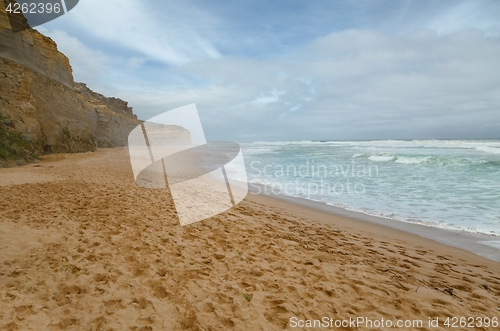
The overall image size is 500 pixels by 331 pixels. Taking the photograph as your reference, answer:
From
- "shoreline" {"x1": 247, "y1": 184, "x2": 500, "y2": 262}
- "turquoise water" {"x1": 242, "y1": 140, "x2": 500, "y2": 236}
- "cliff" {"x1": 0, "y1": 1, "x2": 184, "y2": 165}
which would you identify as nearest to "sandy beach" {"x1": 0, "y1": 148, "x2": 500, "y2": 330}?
"shoreline" {"x1": 247, "y1": 184, "x2": 500, "y2": 262}

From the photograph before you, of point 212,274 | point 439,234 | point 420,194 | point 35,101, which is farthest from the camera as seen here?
point 35,101

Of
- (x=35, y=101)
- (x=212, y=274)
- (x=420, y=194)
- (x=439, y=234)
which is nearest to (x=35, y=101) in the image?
(x=35, y=101)

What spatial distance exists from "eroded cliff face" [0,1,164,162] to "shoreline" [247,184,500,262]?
50.8ft

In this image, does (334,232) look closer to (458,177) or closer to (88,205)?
(88,205)

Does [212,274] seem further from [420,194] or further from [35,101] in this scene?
[35,101]

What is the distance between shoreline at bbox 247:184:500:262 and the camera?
5223mm

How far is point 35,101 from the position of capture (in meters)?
15.4

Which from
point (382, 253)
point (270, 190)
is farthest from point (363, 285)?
point (270, 190)

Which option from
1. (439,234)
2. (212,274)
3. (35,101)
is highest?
(35,101)

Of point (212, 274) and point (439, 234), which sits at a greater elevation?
point (212, 274)

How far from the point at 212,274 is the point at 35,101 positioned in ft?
60.1

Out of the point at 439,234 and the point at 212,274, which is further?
the point at 439,234

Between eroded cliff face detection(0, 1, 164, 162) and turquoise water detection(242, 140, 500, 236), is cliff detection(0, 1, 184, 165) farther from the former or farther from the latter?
turquoise water detection(242, 140, 500, 236)

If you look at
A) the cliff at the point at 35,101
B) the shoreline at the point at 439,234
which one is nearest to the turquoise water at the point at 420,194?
the shoreline at the point at 439,234
